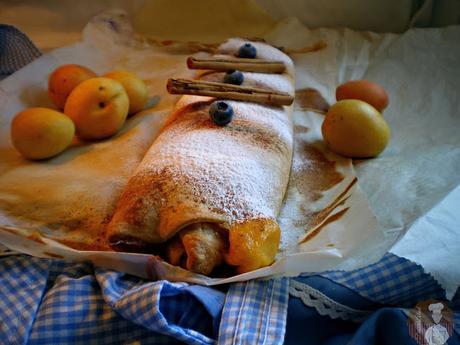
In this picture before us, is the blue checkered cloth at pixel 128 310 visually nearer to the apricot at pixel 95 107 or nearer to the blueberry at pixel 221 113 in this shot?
the blueberry at pixel 221 113

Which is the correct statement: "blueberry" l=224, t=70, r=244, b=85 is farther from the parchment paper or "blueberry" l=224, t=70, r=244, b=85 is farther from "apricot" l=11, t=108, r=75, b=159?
"apricot" l=11, t=108, r=75, b=159

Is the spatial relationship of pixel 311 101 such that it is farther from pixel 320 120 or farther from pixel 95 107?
pixel 95 107

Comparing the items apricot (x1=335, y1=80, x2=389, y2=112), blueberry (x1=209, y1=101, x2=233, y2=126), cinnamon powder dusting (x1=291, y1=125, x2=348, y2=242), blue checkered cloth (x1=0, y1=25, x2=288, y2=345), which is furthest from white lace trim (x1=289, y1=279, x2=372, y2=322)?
apricot (x1=335, y1=80, x2=389, y2=112)

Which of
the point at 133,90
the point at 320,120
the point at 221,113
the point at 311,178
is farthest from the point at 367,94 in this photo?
the point at 133,90

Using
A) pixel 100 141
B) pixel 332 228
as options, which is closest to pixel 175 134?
pixel 100 141

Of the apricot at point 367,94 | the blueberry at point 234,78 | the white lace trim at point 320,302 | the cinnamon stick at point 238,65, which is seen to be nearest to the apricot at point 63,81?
the cinnamon stick at point 238,65
